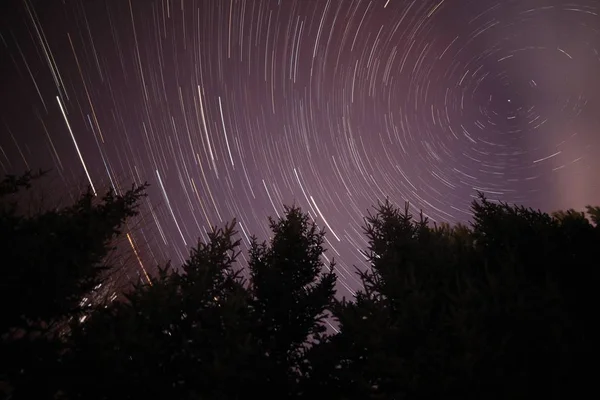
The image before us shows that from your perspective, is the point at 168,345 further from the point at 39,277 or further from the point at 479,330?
the point at 479,330

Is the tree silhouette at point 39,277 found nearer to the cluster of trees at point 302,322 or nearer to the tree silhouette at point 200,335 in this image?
the cluster of trees at point 302,322

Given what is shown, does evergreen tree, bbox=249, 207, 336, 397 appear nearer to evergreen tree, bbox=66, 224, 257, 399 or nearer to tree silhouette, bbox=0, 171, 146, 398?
evergreen tree, bbox=66, 224, 257, 399

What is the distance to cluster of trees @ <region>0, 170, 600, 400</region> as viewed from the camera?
169 inches

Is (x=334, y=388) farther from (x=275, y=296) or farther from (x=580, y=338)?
(x=580, y=338)

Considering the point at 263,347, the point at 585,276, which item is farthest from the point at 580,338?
the point at 263,347

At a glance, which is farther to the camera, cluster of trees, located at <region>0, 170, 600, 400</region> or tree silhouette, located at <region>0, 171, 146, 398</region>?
tree silhouette, located at <region>0, 171, 146, 398</region>

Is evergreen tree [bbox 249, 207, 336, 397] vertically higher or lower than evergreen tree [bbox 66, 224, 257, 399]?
higher

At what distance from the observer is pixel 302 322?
23.9ft

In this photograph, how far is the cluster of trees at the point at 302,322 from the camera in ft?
14.1

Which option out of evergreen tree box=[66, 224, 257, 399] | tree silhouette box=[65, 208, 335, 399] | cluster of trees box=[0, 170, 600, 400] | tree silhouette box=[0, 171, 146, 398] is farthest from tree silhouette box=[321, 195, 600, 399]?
tree silhouette box=[0, 171, 146, 398]

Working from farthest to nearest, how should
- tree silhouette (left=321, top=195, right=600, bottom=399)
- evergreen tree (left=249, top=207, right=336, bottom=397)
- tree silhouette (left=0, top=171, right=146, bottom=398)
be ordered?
evergreen tree (left=249, top=207, right=336, bottom=397) < tree silhouette (left=0, top=171, right=146, bottom=398) < tree silhouette (left=321, top=195, right=600, bottom=399)

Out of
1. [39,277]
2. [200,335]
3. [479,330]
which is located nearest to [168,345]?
[200,335]

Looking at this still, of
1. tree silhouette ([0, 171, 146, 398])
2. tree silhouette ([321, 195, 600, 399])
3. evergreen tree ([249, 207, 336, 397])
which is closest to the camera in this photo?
tree silhouette ([321, 195, 600, 399])

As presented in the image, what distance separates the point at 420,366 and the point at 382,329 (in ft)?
2.69
